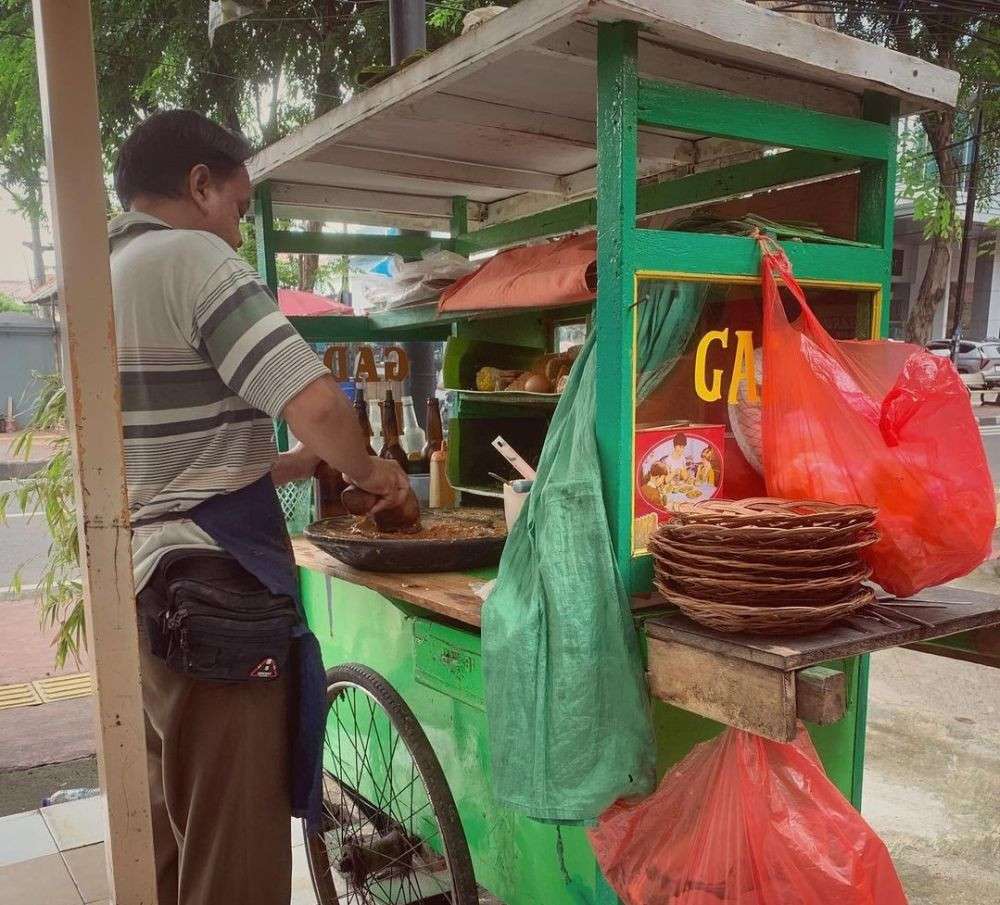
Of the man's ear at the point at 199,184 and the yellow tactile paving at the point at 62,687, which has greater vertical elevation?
the man's ear at the point at 199,184

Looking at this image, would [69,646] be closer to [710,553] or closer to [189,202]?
[189,202]

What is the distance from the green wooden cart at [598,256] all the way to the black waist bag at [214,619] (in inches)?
16.2

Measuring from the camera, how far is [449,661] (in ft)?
7.13

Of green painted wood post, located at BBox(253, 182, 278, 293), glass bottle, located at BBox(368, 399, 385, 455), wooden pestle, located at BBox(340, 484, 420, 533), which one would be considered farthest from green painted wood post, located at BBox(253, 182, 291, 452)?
wooden pestle, located at BBox(340, 484, 420, 533)

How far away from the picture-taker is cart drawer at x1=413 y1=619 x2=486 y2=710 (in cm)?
209

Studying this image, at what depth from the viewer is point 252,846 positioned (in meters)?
1.89

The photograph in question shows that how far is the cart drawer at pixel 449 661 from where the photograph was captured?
6.85ft

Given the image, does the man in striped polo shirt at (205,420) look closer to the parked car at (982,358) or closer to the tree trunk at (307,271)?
the tree trunk at (307,271)

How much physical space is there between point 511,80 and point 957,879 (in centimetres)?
288

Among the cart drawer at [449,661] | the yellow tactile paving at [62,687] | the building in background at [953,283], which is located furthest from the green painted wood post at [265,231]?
the building in background at [953,283]

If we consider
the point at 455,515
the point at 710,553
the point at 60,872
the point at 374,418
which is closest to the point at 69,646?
the point at 60,872

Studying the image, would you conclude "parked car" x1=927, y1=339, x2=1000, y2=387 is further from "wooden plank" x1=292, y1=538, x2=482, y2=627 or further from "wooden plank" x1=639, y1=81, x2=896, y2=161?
"wooden plank" x1=292, y1=538, x2=482, y2=627

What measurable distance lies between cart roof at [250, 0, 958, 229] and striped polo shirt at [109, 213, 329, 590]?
715 mm

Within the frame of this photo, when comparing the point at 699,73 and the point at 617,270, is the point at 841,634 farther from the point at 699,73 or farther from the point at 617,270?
the point at 699,73
